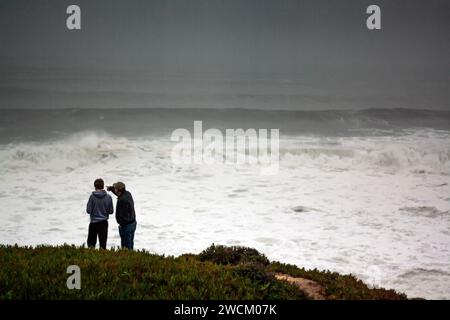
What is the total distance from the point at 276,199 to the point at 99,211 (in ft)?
41.1

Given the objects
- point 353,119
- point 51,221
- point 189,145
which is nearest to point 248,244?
point 51,221

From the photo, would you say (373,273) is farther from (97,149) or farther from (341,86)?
(341,86)

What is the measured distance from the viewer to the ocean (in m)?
14.2

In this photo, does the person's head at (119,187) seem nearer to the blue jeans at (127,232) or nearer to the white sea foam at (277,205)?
the blue jeans at (127,232)

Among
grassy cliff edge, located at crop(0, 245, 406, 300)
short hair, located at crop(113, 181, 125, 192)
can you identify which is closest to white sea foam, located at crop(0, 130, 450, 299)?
short hair, located at crop(113, 181, 125, 192)

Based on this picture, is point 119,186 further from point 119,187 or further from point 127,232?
point 127,232

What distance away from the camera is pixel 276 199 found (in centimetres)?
2127

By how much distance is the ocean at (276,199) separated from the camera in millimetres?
14203

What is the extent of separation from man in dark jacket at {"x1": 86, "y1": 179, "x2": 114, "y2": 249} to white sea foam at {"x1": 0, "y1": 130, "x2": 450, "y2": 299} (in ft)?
13.8

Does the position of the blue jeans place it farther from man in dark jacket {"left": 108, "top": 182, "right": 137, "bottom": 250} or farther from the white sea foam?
the white sea foam

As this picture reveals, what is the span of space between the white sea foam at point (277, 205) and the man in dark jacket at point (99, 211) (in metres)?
4.20

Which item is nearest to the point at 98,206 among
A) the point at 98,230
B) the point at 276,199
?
the point at 98,230

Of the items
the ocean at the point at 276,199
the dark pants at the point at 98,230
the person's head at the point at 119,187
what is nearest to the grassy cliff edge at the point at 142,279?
the dark pants at the point at 98,230

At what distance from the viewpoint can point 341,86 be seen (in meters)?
81.7
